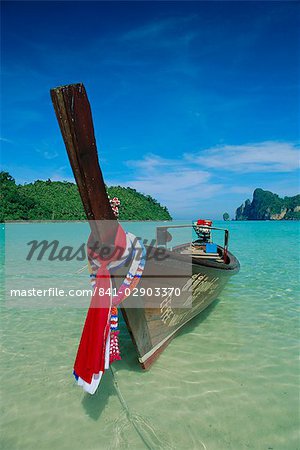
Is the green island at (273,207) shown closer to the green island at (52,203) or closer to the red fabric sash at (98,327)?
the green island at (52,203)

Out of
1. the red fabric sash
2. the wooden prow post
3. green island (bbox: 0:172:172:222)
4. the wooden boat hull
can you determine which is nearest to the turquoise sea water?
the wooden boat hull

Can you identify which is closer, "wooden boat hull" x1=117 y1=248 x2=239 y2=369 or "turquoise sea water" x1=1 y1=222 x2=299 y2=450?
"turquoise sea water" x1=1 y1=222 x2=299 y2=450

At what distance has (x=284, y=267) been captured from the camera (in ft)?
39.0

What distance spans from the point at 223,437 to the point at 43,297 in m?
5.90

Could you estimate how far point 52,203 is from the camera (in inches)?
3255

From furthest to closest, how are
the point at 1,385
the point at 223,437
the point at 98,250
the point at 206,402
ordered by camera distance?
the point at 1,385
the point at 206,402
the point at 223,437
the point at 98,250

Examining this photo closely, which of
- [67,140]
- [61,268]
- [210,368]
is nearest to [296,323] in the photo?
[210,368]

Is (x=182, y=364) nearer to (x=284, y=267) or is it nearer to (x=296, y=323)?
(x=296, y=323)

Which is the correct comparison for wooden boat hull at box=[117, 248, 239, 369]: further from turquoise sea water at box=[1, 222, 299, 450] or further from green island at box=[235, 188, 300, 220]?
green island at box=[235, 188, 300, 220]

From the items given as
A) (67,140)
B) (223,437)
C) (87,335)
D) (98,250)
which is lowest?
(223,437)

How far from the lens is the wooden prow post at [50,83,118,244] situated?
2123 mm

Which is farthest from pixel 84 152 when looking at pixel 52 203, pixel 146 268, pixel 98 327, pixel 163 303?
pixel 52 203

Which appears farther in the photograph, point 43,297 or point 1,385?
point 43,297

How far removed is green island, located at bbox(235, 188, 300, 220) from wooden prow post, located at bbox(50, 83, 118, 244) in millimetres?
158246
